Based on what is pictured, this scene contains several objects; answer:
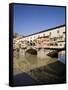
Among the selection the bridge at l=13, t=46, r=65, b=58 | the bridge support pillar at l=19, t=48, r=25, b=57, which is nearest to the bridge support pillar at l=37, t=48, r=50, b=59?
the bridge at l=13, t=46, r=65, b=58

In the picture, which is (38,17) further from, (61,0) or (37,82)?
(37,82)

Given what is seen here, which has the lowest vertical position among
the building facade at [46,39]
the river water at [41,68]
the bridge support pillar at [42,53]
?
the river water at [41,68]

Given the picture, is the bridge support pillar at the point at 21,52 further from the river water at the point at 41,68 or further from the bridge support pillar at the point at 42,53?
the bridge support pillar at the point at 42,53

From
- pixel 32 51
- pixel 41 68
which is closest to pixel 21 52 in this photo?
pixel 32 51

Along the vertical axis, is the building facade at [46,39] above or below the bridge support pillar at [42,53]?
Result: above

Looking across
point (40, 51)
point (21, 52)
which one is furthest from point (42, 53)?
point (21, 52)

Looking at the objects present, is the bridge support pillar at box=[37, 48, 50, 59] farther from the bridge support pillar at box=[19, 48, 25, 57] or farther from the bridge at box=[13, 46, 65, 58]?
the bridge support pillar at box=[19, 48, 25, 57]

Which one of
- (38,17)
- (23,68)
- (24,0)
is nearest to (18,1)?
(24,0)

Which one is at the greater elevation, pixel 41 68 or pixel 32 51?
pixel 32 51

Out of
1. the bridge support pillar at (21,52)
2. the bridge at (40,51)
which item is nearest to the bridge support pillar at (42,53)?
the bridge at (40,51)

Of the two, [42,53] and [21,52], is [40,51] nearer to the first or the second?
[42,53]

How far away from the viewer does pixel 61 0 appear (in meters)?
1.96

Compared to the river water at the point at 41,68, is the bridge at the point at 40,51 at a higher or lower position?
higher

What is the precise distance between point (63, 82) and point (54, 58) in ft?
0.63
